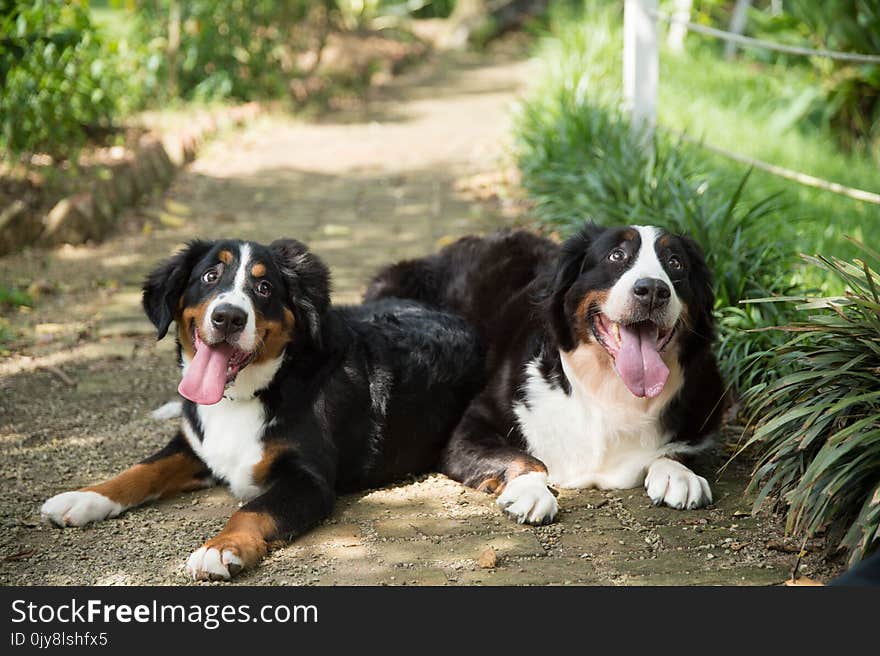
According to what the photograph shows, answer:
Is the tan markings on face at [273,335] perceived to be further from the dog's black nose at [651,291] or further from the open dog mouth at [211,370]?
the dog's black nose at [651,291]

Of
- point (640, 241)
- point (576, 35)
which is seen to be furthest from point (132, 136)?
point (640, 241)

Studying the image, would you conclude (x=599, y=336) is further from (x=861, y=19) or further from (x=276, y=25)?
(x=276, y=25)

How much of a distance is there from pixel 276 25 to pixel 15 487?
9.50 metres

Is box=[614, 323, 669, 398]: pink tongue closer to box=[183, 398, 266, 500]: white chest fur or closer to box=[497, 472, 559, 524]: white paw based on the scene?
Answer: box=[497, 472, 559, 524]: white paw

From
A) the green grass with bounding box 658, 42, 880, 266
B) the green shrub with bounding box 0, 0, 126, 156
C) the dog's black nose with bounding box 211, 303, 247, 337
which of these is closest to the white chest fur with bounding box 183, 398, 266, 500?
the dog's black nose with bounding box 211, 303, 247, 337

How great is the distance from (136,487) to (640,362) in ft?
6.62

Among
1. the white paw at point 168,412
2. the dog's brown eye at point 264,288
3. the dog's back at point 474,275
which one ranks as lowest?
the white paw at point 168,412

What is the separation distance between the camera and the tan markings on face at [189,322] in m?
4.08

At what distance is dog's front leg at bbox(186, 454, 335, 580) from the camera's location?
141 inches

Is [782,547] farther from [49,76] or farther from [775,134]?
[775,134]

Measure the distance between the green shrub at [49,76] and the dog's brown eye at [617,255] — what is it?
4594 millimetres

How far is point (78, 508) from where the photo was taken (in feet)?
13.2

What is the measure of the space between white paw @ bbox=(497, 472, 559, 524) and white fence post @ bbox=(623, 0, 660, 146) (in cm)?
436

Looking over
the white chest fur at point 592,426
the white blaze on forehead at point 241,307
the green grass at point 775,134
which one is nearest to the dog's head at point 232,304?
the white blaze on forehead at point 241,307
